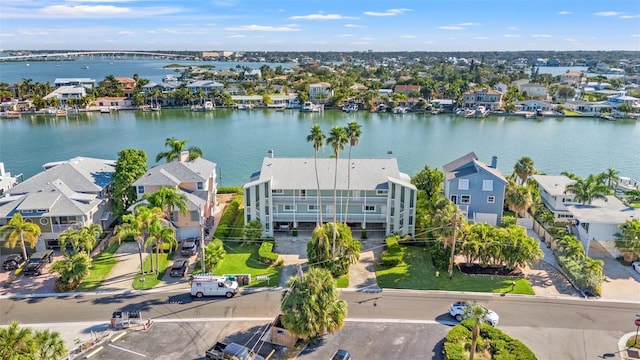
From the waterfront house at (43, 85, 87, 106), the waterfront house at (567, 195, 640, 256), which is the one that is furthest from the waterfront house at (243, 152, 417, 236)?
the waterfront house at (43, 85, 87, 106)

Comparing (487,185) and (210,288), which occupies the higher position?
(487,185)

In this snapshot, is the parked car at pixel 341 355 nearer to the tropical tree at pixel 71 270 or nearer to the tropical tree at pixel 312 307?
the tropical tree at pixel 312 307

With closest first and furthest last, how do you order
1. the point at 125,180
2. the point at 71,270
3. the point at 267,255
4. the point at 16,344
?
the point at 16,344, the point at 71,270, the point at 267,255, the point at 125,180

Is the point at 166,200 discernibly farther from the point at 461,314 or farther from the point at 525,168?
the point at 525,168

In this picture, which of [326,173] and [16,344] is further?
[326,173]

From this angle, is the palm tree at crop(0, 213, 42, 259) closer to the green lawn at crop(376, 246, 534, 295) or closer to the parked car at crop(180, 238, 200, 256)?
the parked car at crop(180, 238, 200, 256)

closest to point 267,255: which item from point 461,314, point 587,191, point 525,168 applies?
point 461,314
